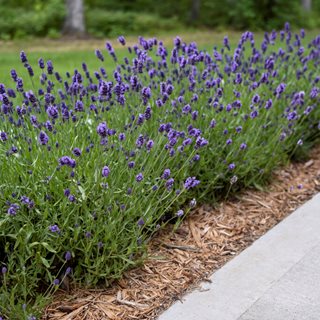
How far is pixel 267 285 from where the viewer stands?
3148 mm

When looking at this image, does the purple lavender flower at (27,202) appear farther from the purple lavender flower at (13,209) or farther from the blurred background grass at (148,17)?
the blurred background grass at (148,17)

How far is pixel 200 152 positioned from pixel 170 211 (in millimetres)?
472

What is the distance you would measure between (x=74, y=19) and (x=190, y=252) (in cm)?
1011

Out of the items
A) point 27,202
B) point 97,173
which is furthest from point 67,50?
point 27,202

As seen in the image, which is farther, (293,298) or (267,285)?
(267,285)

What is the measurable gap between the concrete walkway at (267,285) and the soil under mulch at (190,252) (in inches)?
4.3

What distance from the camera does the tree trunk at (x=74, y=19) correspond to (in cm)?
1270

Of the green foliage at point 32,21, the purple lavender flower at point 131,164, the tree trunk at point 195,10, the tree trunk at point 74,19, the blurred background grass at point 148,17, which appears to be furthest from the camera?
the tree trunk at point 195,10

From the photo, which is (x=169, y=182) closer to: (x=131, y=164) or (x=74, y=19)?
(x=131, y=164)

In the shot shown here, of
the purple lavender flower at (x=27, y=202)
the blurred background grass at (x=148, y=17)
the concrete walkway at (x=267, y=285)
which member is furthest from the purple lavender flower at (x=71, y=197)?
the blurred background grass at (x=148, y=17)

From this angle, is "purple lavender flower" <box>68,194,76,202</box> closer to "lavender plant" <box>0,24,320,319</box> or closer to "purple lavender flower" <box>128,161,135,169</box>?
"lavender plant" <box>0,24,320,319</box>

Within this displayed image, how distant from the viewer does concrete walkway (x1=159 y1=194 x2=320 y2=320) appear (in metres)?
2.89

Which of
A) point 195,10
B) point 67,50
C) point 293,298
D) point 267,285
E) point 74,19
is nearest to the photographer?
point 293,298

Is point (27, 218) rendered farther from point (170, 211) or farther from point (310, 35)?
point (310, 35)
